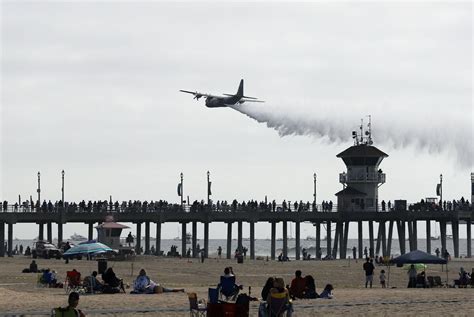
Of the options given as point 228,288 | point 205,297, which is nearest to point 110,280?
point 205,297

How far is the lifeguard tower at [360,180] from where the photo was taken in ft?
297

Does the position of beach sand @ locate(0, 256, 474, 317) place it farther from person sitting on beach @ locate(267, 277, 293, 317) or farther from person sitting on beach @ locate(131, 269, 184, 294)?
person sitting on beach @ locate(267, 277, 293, 317)

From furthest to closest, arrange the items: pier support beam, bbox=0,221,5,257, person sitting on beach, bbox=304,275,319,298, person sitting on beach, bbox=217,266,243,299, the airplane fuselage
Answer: the airplane fuselage < pier support beam, bbox=0,221,5,257 < person sitting on beach, bbox=304,275,319,298 < person sitting on beach, bbox=217,266,243,299

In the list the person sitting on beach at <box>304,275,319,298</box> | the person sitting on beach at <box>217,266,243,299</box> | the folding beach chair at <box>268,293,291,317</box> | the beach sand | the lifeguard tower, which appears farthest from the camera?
the lifeguard tower

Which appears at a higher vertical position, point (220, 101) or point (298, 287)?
point (220, 101)

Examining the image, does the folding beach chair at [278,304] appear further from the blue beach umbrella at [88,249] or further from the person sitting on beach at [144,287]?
the blue beach umbrella at [88,249]

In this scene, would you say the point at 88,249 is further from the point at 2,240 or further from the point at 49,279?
the point at 2,240

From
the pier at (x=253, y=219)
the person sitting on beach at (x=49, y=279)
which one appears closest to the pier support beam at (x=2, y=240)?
the pier at (x=253, y=219)

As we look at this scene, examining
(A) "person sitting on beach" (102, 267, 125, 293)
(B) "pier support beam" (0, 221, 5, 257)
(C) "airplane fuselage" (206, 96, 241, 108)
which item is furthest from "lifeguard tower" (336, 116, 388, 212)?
(A) "person sitting on beach" (102, 267, 125, 293)

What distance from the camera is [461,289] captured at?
4316cm

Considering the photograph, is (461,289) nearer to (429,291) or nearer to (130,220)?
(429,291)

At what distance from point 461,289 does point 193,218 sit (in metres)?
44.6

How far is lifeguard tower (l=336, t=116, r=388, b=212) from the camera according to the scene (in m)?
90.6

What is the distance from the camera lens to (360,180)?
298ft
